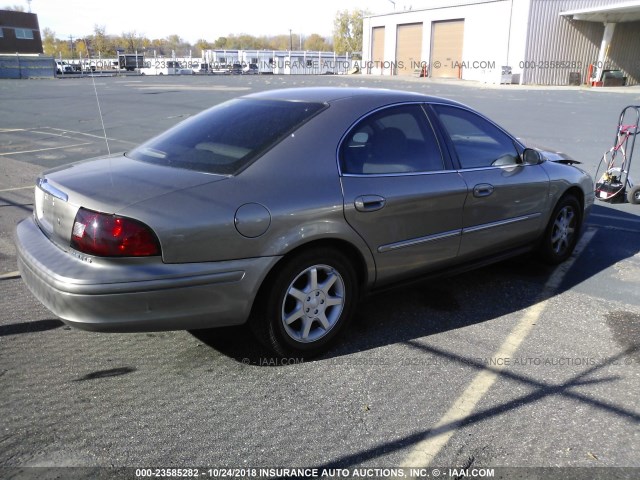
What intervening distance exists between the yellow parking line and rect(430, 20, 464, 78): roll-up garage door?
47005 mm

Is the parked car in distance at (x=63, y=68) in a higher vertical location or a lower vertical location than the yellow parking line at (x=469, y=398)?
higher

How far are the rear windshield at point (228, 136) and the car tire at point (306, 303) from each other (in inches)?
27.0

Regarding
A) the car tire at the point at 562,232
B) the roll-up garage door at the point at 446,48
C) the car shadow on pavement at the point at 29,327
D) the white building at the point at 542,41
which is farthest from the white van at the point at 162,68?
the car shadow on pavement at the point at 29,327

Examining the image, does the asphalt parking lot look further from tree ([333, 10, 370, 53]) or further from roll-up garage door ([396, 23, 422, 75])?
tree ([333, 10, 370, 53])

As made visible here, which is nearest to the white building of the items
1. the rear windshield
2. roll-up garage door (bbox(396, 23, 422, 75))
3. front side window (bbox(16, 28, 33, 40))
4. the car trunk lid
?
roll-up garage door (bbox(396, 23, 422, 75))

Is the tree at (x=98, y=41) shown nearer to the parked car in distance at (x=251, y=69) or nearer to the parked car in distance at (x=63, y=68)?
the parked car in distance at (x=63, y=68)

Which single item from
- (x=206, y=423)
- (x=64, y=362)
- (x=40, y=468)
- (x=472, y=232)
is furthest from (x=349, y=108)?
(x=40, y=468)

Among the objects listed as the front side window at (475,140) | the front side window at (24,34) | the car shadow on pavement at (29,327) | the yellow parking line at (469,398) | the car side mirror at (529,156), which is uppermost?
the front side window at (24,34)

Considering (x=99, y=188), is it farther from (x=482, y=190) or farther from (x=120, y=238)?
(x=482, y=190)

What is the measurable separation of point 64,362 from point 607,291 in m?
4.20

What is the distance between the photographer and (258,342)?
3.72m

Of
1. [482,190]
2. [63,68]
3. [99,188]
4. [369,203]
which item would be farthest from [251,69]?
[99,188]

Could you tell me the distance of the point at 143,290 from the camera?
2895 millimetres

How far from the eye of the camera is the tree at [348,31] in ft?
310
